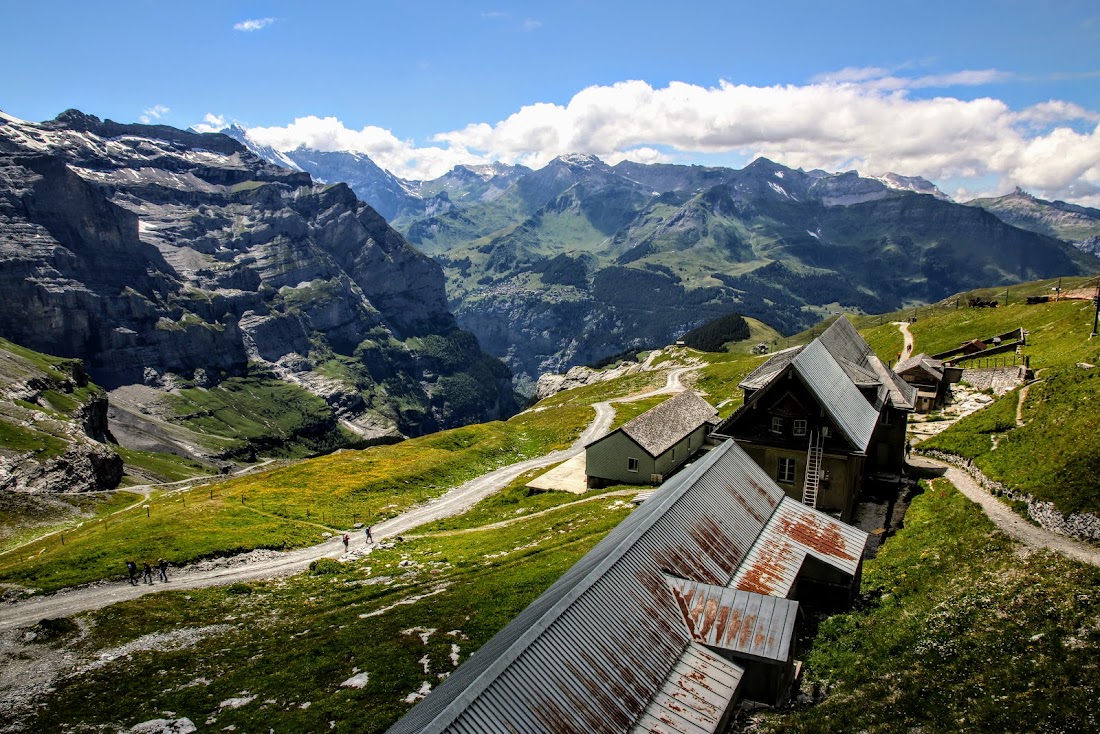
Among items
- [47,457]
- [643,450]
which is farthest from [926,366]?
[47,457]

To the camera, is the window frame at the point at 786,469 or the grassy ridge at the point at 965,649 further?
the window frame at the point at 786,469

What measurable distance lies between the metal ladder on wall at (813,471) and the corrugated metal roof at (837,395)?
2.00 metres

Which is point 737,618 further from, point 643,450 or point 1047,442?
point 643,450

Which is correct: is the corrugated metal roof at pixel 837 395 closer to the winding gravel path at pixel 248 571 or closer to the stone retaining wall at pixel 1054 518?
the stone retaining wall at pixel 1054 518

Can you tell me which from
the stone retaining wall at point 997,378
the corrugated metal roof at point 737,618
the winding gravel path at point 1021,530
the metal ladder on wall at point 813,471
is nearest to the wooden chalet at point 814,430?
the metal ladder on wall at point 813,471

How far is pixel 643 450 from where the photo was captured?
228 feet

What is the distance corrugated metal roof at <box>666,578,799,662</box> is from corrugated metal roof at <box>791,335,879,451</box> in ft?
79.0

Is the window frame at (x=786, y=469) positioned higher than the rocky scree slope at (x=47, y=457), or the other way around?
the window frame at (x=786, y=469)

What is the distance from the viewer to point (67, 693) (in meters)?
33.1

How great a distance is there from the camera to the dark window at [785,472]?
49.0 metres

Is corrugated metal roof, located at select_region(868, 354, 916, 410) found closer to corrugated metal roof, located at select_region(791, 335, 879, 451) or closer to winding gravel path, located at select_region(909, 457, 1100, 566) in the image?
corrugated metal roof, located at select_region(791, 335, 879, 451)

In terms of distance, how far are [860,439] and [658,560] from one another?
1092 inches

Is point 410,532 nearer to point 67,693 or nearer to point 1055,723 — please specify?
point 67,693

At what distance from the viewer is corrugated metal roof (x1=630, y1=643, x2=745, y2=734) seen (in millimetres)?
20547
